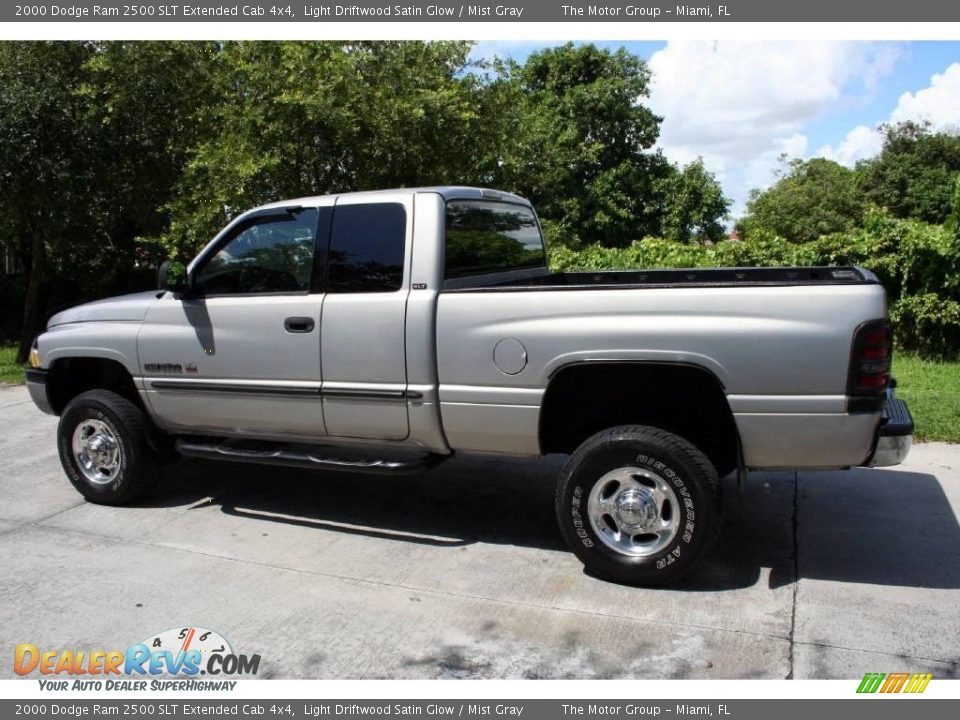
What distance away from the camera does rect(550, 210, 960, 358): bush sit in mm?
10047

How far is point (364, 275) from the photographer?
480 cm

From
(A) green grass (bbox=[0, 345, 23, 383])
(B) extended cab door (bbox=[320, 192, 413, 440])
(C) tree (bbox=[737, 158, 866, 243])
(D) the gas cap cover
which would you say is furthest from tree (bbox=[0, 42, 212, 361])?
(C) tree (bbox=[737, 158, 866, 243])

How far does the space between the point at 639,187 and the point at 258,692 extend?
906 inches

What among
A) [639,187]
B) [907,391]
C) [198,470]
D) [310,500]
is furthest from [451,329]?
[639,187]

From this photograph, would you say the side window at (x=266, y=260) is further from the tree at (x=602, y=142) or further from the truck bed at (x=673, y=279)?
the tree at (x=602, y=142)

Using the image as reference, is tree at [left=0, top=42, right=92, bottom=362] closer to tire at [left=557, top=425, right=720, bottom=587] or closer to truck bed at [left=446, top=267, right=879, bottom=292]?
truck bed at [left=446, top=267, right=879, bottom=292]

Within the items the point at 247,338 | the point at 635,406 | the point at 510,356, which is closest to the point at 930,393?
the point at 635,406

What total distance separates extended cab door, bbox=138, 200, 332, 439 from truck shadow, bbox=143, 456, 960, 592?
77cm

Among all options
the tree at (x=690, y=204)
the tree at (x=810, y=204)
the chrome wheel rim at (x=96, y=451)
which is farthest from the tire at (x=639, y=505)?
the tree at (x=810, y=204)

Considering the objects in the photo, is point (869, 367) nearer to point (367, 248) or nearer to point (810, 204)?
point (367, 248)

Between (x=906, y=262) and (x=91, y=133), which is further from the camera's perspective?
(x=91, y=133)

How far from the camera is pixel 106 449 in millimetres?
5695

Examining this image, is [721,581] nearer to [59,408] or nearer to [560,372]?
[560,372]

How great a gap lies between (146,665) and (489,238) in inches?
121
